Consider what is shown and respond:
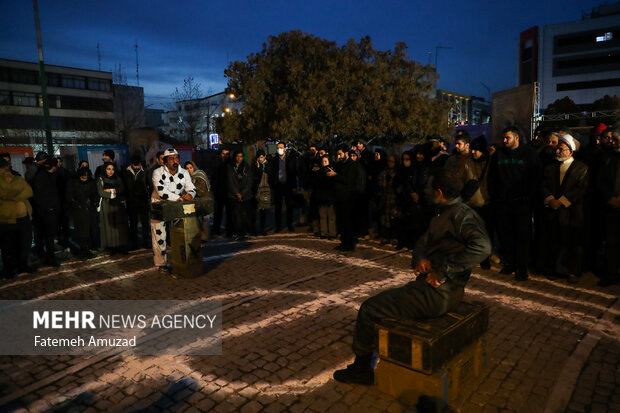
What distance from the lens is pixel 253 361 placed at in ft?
14.5

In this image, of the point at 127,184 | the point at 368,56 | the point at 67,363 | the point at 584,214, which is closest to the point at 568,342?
the point at 584,214

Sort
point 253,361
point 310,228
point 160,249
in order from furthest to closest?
point 310,228 → point 160,249 → point 253,361

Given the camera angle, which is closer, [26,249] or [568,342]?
[568,342]

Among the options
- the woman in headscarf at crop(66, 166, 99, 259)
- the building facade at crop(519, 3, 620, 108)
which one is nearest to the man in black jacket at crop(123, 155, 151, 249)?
the woman in headscarf at crop(66, 166, 99, 259)

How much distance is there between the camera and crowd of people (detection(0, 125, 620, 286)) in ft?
Answer: 22.1

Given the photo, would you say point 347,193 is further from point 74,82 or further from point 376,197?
point 74,82

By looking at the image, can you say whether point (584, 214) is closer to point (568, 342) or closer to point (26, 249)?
point (568, 342)

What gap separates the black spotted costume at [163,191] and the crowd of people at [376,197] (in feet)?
0.06

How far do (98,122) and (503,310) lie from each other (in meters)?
76.6

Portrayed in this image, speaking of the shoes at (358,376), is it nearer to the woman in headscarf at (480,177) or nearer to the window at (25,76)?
the woman in headscarf at (480,177)

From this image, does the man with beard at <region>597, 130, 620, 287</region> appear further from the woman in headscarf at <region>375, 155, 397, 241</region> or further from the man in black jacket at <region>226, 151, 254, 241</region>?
the man in black jacket at <region>226, 151, 254, 241</region>

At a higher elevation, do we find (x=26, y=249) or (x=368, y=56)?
(x=368, y=56)

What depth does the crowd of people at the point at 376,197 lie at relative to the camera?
6723 mm

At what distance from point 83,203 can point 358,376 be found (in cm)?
741
